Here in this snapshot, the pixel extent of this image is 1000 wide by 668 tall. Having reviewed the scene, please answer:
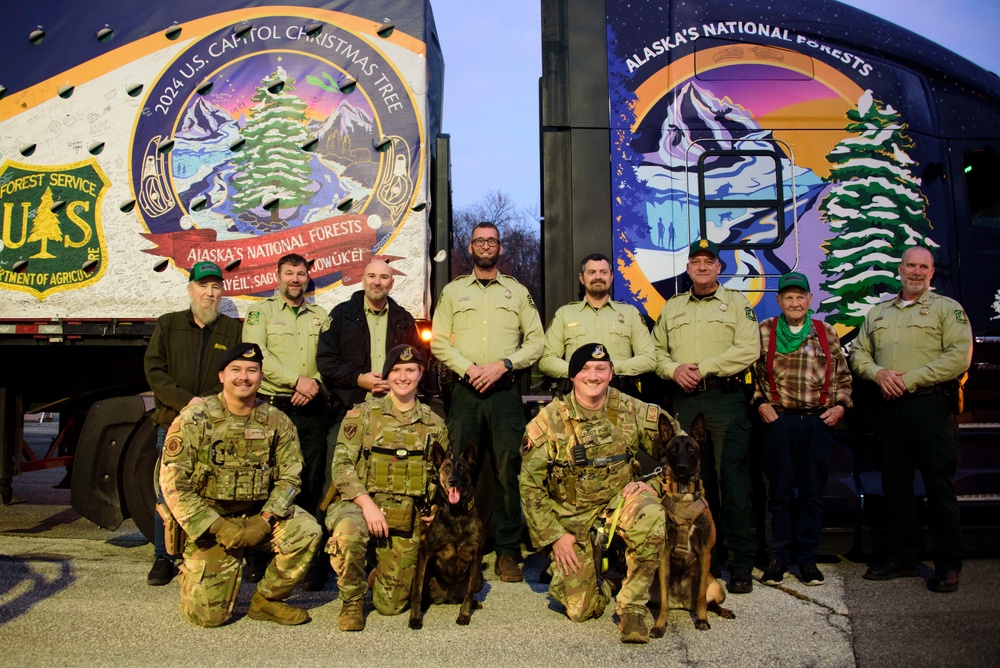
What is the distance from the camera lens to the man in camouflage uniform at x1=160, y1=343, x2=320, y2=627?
3.69 m

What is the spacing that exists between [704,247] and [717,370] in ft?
2.58

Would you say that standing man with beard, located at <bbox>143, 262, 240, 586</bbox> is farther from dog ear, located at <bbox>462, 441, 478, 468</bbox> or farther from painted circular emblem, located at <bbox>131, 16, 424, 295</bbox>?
dog ear, located at <bbox>462, 441, 478, 468</bbox>

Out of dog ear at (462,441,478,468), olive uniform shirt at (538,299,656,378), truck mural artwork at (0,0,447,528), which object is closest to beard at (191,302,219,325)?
truck mural artwork at (0,0,447,528)

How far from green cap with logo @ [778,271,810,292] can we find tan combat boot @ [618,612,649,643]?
2.26 metres

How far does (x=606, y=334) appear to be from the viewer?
15.4 ft

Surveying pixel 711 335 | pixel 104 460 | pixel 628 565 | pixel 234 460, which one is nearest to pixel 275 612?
pixel 234 460

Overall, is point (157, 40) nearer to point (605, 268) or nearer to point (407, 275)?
point (407, 275)

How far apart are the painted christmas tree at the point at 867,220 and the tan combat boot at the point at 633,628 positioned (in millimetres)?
2620

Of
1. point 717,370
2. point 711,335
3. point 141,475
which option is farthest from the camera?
point 141,475

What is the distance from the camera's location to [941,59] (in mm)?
5109

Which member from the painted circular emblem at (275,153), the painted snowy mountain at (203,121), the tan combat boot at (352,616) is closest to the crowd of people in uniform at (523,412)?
the tan combat boot at (352,616)

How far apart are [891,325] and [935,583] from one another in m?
1.57

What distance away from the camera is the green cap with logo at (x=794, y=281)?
451cm

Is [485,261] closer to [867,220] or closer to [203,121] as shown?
[203,121]
